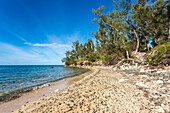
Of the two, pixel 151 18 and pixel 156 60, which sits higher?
pixel 151 18

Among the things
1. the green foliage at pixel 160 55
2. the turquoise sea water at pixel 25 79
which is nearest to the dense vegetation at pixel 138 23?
the green foliage at pixel 160 55

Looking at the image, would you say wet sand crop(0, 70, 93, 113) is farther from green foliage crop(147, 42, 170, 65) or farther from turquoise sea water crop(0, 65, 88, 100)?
green foliage crop(147, 42, 170, 65)

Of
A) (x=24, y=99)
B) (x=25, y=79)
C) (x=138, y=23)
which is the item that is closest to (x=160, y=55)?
(x=138, y=23)

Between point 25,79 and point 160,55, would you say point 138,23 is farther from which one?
point 25,79

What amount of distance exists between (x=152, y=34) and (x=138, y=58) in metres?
10.6

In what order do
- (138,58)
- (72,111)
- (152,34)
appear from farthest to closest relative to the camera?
1. (152,34)
2. (138,58)
3. (72,111)

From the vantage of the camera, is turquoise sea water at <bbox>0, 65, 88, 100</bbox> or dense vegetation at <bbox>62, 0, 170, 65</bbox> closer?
turquoise sea water at <bbox>0, 65, 88, 100</bbox>

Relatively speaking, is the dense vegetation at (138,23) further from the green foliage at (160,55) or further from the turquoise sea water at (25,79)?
the turquoise sea water at (25,79)

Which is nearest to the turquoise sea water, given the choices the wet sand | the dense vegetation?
the wet sand

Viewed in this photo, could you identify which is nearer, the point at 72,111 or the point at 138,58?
the point at 72,111

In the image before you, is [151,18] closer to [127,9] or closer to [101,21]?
[127,9]

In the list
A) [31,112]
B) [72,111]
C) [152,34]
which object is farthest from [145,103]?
[152,34]

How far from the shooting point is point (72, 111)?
3.81 metres

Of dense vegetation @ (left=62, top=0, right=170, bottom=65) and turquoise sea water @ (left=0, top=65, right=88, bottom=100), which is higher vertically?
dense vegetation @ (left=62, top=0, right=170, bottom=65)
